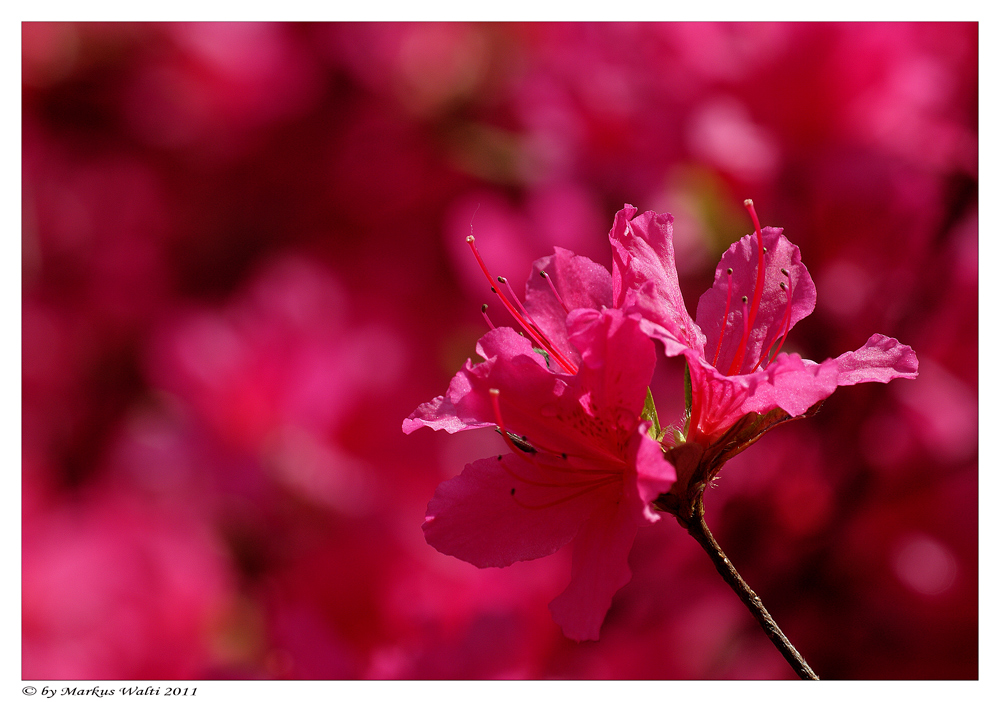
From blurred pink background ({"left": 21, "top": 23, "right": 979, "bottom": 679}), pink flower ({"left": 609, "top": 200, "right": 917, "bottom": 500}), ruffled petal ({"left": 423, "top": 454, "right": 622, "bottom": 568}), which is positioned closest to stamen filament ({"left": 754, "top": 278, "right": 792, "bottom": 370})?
pink flower ({"left": 609, "top": 200, "right": 917, "bottom": 500})

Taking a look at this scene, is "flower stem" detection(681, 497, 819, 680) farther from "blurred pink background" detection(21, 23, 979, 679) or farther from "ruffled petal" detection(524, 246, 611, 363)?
"blurred pink background" detection(21, 23, 979, 679)

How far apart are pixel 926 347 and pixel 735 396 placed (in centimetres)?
53

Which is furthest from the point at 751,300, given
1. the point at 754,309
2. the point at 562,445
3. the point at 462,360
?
the point at 462,360

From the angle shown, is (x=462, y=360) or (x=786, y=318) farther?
(x=462, y=360)

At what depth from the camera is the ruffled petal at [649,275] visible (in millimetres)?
346

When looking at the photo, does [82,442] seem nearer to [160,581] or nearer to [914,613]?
[160,581]

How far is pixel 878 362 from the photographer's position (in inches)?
14.5

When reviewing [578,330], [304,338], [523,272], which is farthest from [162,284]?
[578,330]

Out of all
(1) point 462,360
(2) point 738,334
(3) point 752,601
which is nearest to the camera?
(3) point 752,601

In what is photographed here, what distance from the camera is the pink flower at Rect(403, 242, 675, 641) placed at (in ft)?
1.12

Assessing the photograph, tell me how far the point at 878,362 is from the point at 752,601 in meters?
0.12

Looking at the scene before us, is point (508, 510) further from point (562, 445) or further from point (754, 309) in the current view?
point (754, 309)

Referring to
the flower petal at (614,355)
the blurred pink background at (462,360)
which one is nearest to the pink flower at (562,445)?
the flower petal at (614,355)

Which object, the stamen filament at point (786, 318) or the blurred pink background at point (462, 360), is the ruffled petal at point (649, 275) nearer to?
the stamen filament at point (786, 318)
